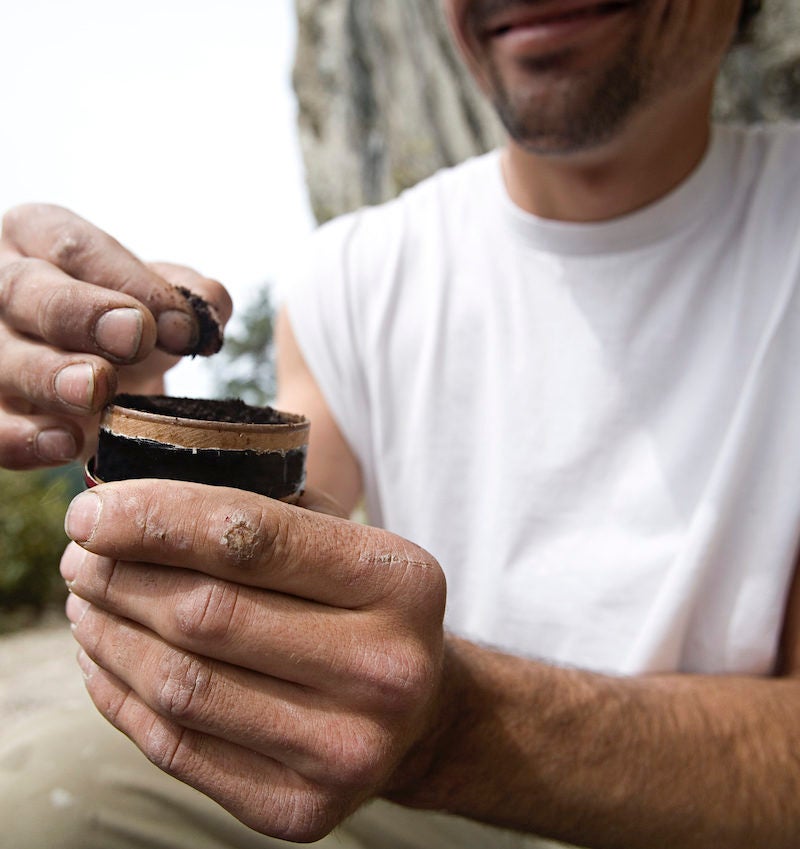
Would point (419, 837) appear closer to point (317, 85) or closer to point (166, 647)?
point (166, 647)

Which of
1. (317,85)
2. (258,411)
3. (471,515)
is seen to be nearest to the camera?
(258,411)

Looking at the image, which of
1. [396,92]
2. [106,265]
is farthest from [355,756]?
[396,92]

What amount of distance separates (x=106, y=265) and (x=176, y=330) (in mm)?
183

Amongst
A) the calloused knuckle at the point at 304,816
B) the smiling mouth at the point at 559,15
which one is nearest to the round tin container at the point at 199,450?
the calloused knuckle at the point at 304,816

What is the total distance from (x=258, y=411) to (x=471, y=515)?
1.18 meters

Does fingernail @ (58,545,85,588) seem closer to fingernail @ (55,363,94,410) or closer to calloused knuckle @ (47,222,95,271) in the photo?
fingernail @ (55,363,94,410)

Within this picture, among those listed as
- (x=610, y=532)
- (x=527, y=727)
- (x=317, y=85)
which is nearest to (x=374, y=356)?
(x=610, y=532)

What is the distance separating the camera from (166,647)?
1104 mm

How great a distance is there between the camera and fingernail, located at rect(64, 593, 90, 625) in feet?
3.95

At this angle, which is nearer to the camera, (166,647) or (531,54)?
(166,647)

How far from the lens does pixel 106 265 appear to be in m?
1.35

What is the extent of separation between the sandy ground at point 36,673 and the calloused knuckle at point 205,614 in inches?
183

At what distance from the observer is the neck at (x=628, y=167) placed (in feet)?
7.18

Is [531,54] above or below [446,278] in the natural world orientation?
above
